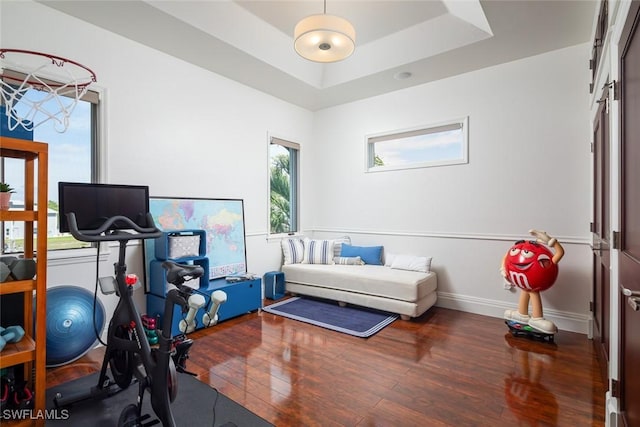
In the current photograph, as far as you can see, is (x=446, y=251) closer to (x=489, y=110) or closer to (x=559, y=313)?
(x=559, y=313)

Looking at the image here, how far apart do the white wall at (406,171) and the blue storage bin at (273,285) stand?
215mm

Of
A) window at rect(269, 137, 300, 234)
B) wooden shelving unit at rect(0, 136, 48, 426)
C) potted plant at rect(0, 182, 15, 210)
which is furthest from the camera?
window at rect(269, 137, 300, 234)

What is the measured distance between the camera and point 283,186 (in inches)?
198

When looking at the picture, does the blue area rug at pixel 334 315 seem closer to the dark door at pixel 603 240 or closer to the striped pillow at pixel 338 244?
the striped pillow at pixel 338 244

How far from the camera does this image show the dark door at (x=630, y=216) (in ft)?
4.38

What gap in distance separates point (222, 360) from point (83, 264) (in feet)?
4.82

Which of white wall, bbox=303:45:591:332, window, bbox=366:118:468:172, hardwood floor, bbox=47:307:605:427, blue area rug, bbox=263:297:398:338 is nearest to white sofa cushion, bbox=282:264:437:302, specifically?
blue area rug, bbox=263:297:398:338

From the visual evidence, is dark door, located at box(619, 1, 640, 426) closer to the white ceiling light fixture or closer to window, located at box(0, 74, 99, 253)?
the white ceiling light fixture

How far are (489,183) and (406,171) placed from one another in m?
1.01

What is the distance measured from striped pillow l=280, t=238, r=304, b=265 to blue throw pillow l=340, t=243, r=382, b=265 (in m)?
0.59

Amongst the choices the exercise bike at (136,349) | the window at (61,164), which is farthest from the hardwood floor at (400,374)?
the window at (61,164)

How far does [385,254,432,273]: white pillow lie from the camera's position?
399 centimetres

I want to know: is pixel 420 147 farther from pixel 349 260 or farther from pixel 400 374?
pixel 400 374

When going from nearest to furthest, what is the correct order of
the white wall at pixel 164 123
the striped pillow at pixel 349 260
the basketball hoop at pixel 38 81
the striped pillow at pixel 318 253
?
the basketball hoop at pixel 38 81, the white wall at pixel 164 123, the striped pillow at pixel 349 260, the striped pillow at pixel 318 253
